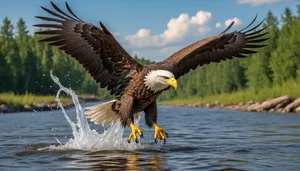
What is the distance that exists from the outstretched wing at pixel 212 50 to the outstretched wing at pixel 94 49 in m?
0.78

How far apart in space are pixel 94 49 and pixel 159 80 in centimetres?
156

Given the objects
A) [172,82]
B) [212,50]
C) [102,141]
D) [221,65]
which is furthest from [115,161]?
[221,65]

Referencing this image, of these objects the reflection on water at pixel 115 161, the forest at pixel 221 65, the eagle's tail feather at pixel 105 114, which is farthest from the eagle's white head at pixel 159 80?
the forest at pixel 221 65

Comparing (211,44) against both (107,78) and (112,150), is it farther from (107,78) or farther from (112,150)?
(112,150)

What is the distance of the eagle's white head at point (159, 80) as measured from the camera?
25.3 ft

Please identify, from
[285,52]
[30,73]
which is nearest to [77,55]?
[285,52]

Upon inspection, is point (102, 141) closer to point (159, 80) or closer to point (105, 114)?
point (105, 114)

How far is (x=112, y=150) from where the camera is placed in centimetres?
853

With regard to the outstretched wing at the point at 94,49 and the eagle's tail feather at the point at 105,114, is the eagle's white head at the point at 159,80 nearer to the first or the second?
the outstretched wing at the point at 94,49

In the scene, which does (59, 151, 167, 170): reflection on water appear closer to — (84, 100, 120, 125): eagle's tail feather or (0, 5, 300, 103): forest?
(84, 100, 120, 125): eagle's tail feather

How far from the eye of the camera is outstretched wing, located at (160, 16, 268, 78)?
30.2 feet

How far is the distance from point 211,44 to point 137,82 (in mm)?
2491

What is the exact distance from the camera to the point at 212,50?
34.7 ft

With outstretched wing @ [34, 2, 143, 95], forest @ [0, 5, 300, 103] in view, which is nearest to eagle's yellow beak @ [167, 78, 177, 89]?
outstretched wing @ [34, 2, 143, 95]
